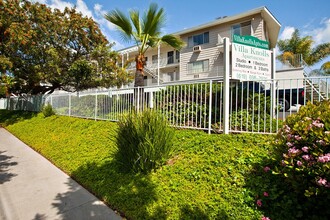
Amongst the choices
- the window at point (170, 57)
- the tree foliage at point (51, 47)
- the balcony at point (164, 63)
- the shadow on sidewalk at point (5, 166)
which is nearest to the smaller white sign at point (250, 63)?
the shadow on sidewalk at point (5, 166)

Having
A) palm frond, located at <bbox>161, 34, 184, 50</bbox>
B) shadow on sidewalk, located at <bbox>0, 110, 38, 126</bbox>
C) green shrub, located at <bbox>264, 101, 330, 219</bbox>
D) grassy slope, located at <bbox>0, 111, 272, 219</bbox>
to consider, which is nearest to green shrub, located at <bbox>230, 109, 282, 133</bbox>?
grassy slope, located at <bbox>0, 111, 272, 219</bbox>

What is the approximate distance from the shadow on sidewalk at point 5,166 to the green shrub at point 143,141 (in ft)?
9.26

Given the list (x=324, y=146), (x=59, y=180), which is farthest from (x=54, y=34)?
(x=324, y=146)

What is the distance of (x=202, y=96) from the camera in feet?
18.9

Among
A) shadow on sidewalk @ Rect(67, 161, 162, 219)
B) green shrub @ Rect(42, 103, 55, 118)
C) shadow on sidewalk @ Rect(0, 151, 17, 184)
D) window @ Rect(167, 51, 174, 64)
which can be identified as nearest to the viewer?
shadow on sidewalk @ Rect(67, 161, 162, 219)

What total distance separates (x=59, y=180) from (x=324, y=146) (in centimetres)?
499

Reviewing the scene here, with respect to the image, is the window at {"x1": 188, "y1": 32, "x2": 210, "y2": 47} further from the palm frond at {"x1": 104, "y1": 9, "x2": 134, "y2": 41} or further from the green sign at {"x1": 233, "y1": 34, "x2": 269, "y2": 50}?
the green sign at {"x1": 233, "y1": 34, "x2": 269, "y2": 50}

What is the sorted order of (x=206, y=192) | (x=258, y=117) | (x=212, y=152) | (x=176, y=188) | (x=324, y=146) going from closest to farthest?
(x=324, y=146) < (x=206, y=192) < (x=176, y=188) < (x=212, y=152) < (x=258, y=117)

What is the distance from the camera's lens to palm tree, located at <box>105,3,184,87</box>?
7699 mm

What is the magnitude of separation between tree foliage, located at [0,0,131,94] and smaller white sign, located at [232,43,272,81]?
11696 mm

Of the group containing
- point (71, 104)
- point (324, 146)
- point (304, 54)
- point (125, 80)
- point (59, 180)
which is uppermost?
point (304, 54)

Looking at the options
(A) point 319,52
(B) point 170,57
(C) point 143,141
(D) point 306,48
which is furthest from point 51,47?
(A) point 319,52

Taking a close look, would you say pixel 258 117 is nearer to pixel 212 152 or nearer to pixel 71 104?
pixel 212 152

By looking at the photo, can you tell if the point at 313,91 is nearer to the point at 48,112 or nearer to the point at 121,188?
the point at 121,188
